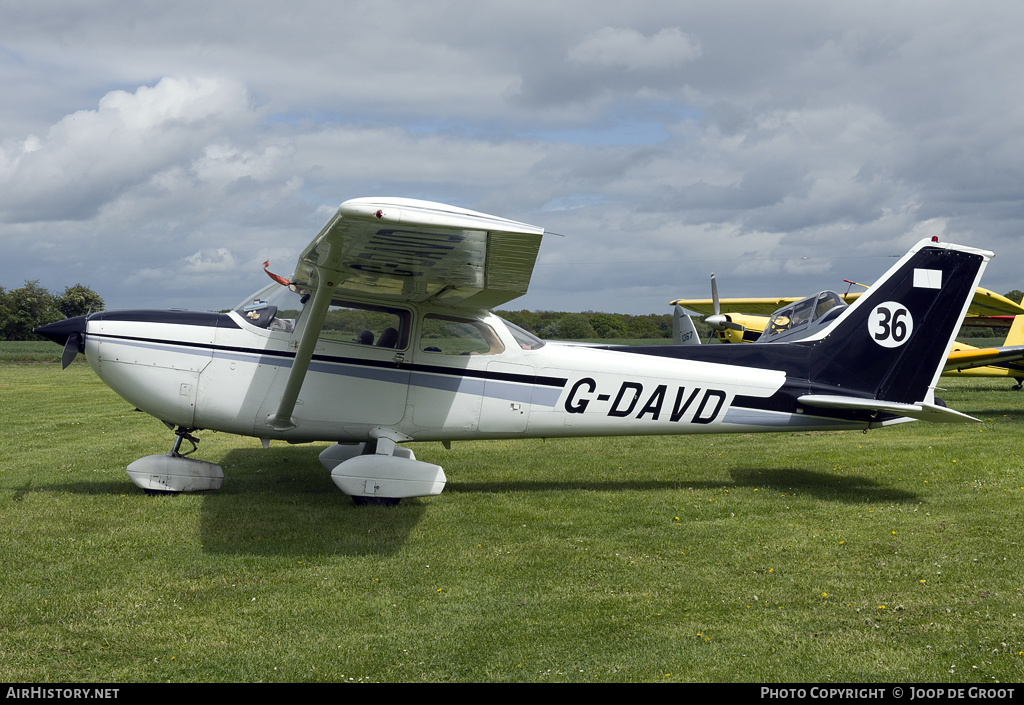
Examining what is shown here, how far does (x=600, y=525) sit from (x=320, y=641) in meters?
3.03

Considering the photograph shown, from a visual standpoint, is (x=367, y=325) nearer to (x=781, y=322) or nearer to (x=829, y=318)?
(x=829, y=318)

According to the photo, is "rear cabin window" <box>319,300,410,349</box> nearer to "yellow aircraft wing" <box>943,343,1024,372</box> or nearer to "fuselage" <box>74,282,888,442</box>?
"fuselage" <box>74,282,888,442</box>

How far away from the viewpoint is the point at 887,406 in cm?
743

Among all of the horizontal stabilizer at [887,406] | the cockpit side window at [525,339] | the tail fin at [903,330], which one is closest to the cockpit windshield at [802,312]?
the tail fin at [903,330]

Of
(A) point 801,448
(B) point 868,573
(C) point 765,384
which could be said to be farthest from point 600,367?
(A) point 801,448

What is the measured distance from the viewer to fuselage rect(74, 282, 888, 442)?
7.12 meters

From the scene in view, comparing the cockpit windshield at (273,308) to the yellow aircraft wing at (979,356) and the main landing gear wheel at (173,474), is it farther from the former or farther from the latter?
the yellow aircraft wing at (979,356)

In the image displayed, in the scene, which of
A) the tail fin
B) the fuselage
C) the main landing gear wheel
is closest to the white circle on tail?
the tail fin

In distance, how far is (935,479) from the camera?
26.5 feet

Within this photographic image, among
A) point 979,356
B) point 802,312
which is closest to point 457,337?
point 802,312

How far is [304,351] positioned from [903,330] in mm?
5971

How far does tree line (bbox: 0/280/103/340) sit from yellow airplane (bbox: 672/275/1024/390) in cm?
4266

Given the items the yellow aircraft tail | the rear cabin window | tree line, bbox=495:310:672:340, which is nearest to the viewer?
the rear cabin window
